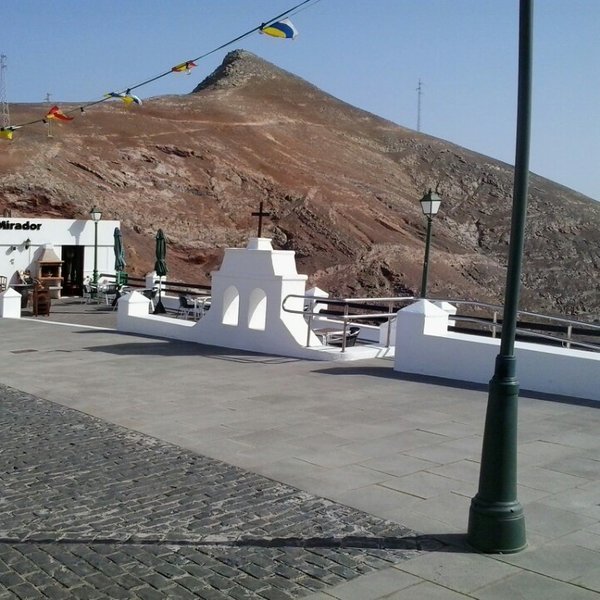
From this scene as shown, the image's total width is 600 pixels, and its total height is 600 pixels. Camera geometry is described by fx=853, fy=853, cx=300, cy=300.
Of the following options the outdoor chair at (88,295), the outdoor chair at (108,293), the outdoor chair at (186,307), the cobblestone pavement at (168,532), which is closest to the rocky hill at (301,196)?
the outdoor chair at (88,295)

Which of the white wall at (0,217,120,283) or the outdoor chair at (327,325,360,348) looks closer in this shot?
the outdoor chair at (327,325,360,348)

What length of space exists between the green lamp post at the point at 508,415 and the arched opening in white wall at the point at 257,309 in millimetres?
10182

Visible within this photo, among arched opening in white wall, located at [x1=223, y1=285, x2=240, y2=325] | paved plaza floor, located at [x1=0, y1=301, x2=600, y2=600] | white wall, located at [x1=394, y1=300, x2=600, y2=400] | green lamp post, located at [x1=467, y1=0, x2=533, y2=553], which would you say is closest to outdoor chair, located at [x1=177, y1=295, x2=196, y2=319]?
arched opening in white wall, located at [x1=223, y1=285, x2=240, y2=325]

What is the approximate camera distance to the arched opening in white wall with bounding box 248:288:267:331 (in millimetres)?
15922

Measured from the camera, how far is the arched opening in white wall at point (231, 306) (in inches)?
649

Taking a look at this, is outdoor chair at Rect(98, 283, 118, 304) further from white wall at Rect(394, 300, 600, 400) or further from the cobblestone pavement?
the cobblestone pavement

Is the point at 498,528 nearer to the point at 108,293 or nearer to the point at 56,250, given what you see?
the point at 108,293

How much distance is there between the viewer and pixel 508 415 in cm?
579

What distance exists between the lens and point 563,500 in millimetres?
6770

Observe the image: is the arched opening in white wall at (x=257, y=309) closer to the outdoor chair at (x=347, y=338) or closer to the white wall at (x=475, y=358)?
the outdoor chair at (x=347, y=338)

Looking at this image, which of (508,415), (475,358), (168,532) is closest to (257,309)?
(475,358)

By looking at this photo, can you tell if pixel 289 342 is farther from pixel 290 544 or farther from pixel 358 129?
pixel 358 129

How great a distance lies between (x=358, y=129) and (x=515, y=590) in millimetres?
98467

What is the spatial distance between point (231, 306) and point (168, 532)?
10.7 m
